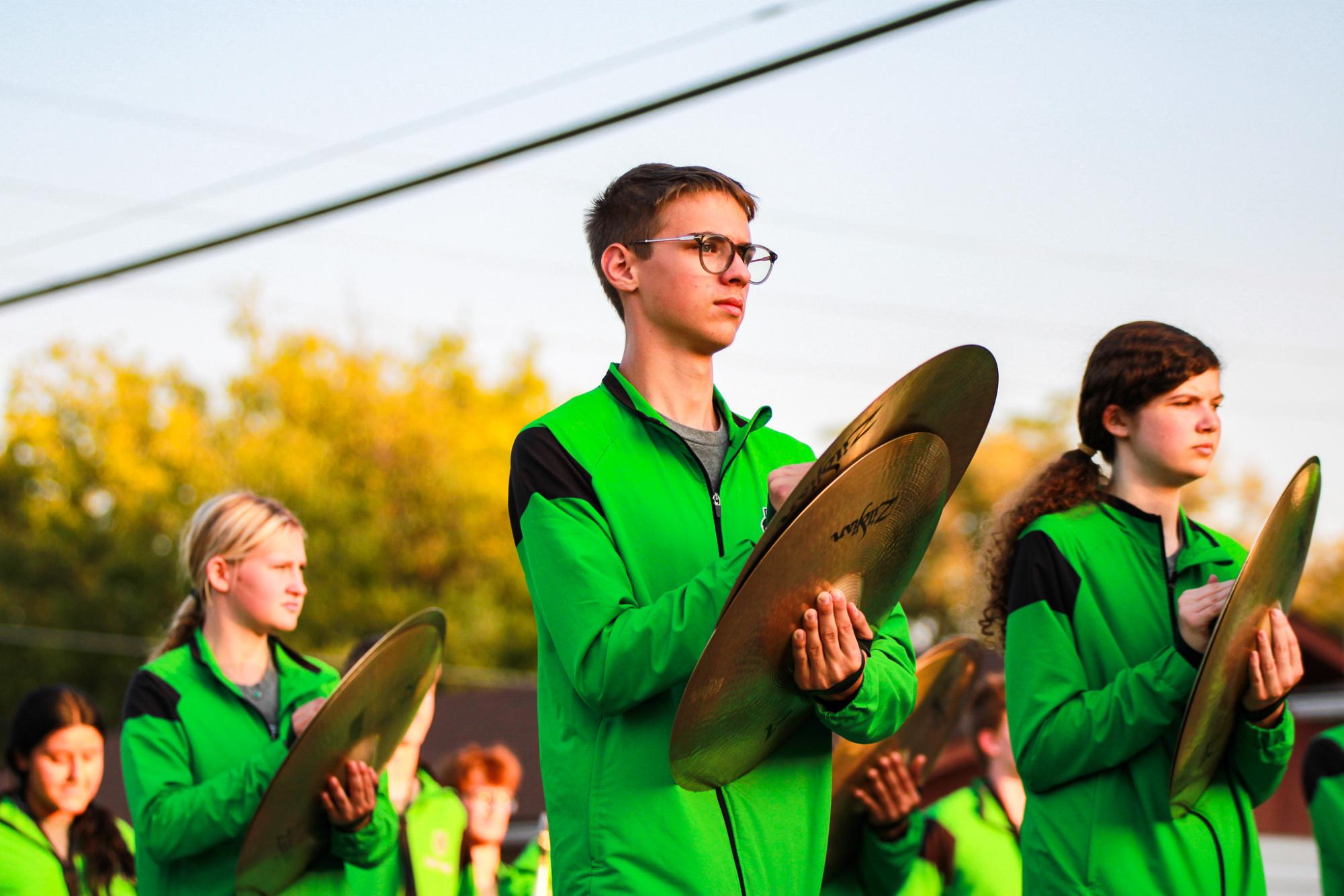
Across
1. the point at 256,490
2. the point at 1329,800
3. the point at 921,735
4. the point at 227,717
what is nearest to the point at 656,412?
the point at 227,717

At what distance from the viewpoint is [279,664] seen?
469cm

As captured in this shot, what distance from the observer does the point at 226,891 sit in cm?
419

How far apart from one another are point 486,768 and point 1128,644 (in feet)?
14.9

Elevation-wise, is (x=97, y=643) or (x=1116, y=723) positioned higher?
(x=1116, y=723)

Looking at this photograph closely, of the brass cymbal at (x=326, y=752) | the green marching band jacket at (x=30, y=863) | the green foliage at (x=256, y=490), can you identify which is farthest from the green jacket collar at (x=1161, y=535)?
the green foliage at (x=256, y=490)

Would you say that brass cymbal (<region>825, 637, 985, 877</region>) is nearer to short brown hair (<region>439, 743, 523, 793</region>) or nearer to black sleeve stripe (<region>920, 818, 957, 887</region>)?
black sleeve stripe (<region>920, 818, 957, 887</region>)

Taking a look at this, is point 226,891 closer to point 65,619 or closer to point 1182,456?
point 1182,456

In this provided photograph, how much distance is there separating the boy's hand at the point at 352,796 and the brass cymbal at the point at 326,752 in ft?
0.09

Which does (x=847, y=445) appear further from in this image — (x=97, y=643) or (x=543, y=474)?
(x=97, y=643)

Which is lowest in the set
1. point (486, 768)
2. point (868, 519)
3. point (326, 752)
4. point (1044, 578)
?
point (486, 768)

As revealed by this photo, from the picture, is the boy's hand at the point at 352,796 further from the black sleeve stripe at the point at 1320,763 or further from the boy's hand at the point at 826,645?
the black sleeve stripe at the point at 1320,763

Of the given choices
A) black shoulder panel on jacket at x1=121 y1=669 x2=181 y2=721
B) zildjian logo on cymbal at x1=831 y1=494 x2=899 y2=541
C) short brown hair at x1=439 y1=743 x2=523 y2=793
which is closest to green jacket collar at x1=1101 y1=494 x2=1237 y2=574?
zildjian logo on cymbal at x1=831 y1=494 x2=899 y2=541

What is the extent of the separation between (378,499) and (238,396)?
4229 mm

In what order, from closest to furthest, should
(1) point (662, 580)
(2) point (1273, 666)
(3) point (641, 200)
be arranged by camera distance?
(1) point (662, 580)
(3) point (641, 200)
(2) point (1273, 666)
